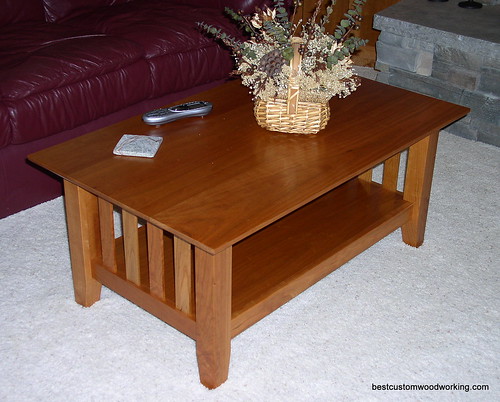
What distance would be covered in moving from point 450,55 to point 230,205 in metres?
1.77

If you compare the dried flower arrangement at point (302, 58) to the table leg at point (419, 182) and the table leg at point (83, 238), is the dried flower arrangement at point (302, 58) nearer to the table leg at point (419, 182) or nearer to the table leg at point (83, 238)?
the table leg at point (419, 182)

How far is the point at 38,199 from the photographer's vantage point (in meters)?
2.61

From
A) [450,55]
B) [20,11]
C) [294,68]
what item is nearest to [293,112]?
[294,68]

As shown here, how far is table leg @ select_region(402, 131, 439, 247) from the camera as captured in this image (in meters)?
2.28

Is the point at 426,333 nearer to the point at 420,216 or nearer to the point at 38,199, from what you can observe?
the point at 420,216

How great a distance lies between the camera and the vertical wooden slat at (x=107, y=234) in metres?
1.92

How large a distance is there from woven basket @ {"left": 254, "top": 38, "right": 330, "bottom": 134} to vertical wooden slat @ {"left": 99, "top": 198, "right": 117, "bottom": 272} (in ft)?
1.63

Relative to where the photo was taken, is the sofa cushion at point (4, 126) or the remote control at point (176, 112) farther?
the sofa cushion at point (4, 126)

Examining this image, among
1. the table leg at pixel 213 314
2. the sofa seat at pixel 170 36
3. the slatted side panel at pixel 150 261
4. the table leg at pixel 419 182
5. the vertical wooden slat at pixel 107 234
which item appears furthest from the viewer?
the sofa seat at pixel 170 36

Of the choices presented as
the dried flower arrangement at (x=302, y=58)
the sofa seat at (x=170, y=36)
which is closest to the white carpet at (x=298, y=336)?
the dried flower arrangement at (x=302, y=58)

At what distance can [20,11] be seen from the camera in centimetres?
305

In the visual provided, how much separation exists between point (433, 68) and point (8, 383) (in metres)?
2.22

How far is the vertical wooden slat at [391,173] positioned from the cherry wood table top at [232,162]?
0.20m

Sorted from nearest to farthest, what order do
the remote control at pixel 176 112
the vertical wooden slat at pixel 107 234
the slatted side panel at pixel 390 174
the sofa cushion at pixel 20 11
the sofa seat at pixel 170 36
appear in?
→ 1. the vertical wooden slat at pixel 107 234
2. the remote control at pixel 176 112
3. the slatted side panel at pixel 390 174
4. the sofa seat at pixel 170 36
5. the sofa cushion at pixel 20 11
